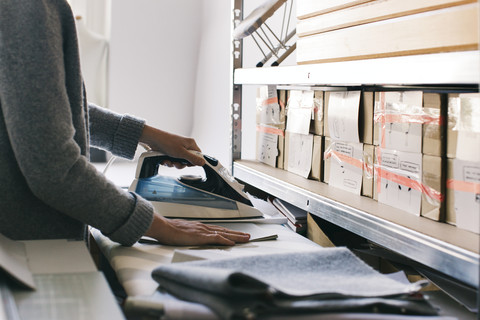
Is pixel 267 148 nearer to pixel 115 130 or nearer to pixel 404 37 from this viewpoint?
pixel 115 130

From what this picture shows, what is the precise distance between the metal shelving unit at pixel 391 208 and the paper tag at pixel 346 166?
0.11 feet

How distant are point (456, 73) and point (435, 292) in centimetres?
43

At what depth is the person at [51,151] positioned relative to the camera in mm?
890

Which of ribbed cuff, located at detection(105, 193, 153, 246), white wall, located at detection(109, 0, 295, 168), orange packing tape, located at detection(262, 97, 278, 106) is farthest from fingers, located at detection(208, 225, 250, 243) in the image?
white wall, located at detection(109, 0, 295, 168)

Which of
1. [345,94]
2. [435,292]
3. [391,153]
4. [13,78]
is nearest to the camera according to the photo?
[13,78]

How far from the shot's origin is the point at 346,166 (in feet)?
4.24

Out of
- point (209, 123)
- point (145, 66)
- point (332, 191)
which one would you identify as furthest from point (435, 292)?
point (145, 66)

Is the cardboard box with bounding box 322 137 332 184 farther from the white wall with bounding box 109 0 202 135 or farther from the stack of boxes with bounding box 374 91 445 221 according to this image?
the white wall with bounding box 109 0 202 135

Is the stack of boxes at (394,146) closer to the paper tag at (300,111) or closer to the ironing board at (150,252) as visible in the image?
the paper tag at (300,111)

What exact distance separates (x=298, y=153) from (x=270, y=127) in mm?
205

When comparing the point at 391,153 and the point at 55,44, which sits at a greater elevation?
the point at 55,44

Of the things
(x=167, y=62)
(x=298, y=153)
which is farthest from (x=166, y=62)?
(x=298, y=153)

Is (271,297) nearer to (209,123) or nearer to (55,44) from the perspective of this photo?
(55,44)

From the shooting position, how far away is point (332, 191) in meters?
1.28
